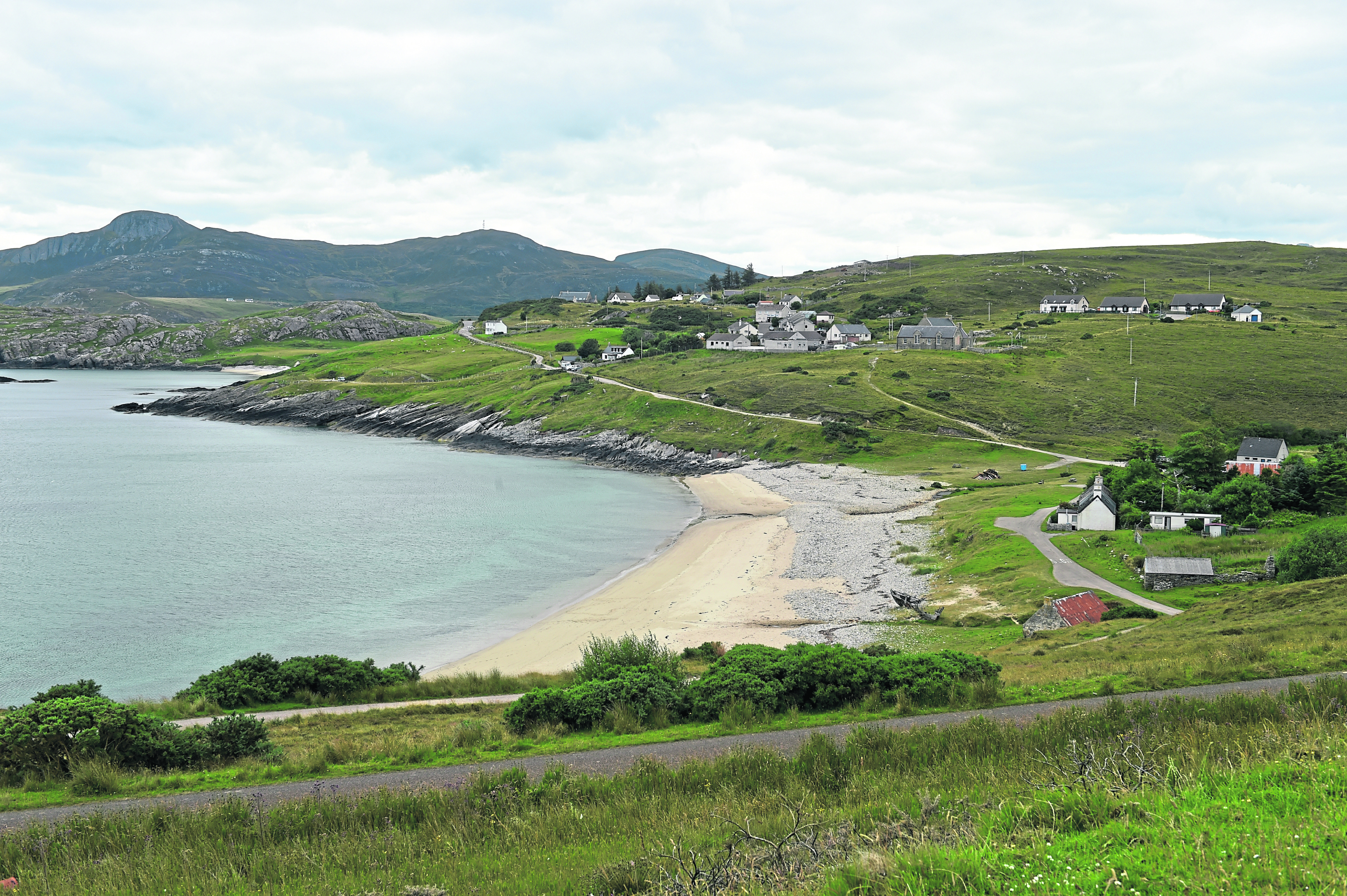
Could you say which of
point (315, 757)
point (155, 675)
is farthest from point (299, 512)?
point (315, 757)

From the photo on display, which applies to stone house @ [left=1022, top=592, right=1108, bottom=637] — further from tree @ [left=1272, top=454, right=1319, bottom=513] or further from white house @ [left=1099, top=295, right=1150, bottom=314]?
white house @ [left=1099, top=295, right=1150, bottom=314]

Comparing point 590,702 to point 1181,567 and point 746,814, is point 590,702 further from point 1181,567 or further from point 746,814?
point 1181,567

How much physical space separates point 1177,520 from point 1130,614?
1660 cm

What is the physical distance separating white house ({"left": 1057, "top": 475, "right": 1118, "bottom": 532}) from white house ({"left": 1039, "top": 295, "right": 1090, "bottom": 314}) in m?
143

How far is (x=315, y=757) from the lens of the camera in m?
14.4

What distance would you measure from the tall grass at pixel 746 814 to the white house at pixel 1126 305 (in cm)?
18030

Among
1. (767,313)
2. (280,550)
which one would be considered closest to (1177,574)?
(280,550)

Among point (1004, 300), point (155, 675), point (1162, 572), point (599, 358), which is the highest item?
point (1004, 300)

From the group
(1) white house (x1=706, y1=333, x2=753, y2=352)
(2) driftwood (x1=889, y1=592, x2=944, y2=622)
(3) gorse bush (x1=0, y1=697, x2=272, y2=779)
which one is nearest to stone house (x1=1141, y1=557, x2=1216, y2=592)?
(2) driftwood (x1=889, y1=592, x2=944, y2=622)

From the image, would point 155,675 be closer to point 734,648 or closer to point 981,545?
point 734,648

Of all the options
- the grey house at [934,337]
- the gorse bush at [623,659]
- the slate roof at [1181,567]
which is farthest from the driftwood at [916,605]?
the grey house at [934,337]

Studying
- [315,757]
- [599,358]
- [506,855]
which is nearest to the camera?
[506,855]

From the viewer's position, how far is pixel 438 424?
129375mm

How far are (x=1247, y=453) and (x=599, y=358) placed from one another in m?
112
